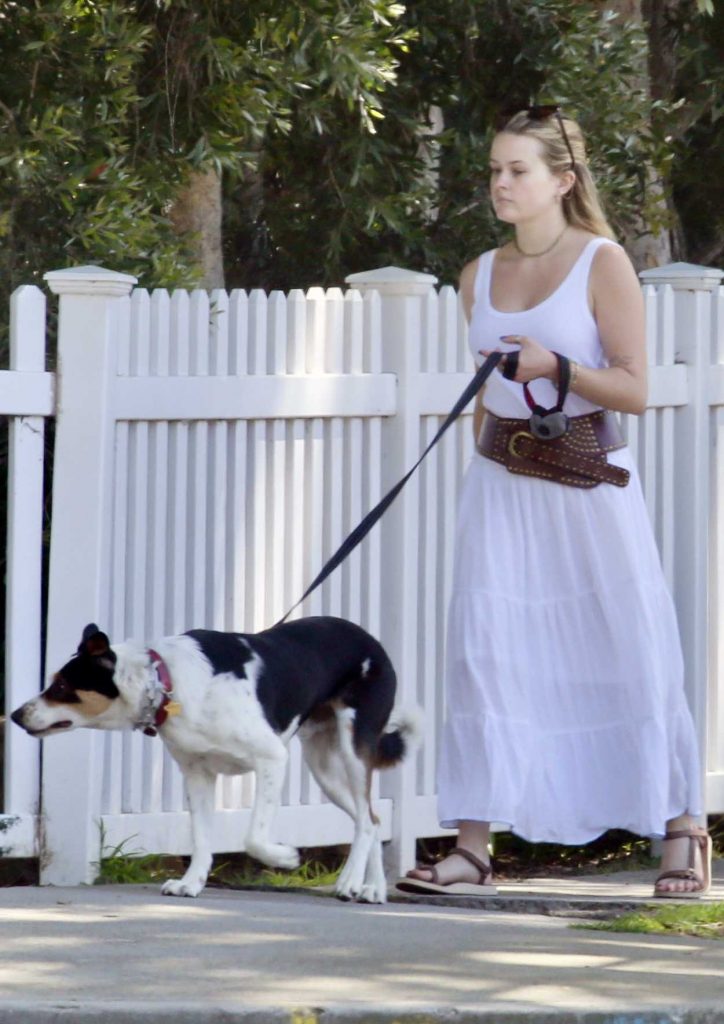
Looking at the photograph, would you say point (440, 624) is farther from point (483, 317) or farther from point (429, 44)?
point (429, 44)

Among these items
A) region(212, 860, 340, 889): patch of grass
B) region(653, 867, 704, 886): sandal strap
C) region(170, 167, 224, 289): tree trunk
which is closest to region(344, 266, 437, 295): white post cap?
region(212, 860, 340, 889): patch of grass

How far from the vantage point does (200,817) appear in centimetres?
574

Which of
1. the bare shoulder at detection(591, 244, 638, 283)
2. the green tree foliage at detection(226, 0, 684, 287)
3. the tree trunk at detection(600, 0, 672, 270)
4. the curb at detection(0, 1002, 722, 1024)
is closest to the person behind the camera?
the curb at detection(0, 1002, 722, 1024)

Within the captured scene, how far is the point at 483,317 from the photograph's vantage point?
5629 mm

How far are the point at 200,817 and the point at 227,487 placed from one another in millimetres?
1099

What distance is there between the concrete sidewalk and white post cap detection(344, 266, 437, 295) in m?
2.09

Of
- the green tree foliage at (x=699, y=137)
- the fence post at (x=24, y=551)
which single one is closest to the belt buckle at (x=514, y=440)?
the fence post at (x=24, y=551)

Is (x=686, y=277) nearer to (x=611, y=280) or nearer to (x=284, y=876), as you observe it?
(x=611, y=280)

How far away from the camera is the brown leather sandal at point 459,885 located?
18.7 feet

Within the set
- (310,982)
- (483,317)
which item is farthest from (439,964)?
(483,317)

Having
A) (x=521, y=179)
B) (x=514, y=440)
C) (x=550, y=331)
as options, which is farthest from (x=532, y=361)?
(x=521, y=179)

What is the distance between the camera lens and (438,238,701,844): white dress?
560cm

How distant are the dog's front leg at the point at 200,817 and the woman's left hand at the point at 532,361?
148 centimetres

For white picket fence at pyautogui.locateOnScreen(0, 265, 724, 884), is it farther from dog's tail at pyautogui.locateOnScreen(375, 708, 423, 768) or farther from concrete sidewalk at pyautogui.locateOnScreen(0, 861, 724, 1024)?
concrete sidewalk at pyautogui.locateOnScreen(0, 861, 724, 1024)
